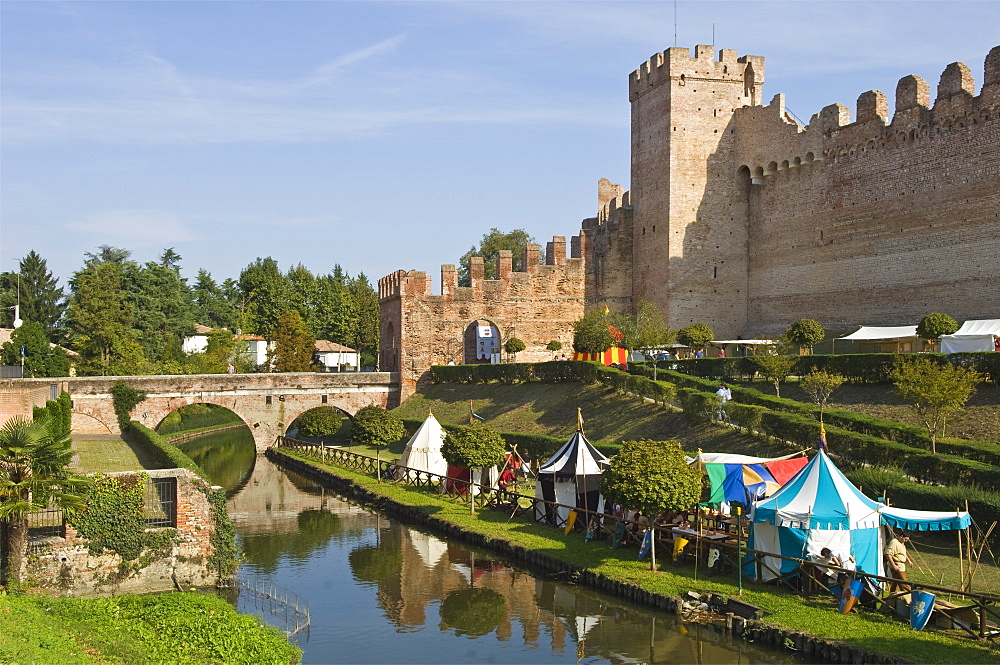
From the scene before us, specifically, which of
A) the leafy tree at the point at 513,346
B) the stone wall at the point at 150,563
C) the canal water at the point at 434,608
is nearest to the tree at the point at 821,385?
the canal water at the point at 434,608

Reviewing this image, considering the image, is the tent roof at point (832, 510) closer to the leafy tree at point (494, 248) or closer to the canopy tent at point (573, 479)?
the canopy tent at point (573, 479)

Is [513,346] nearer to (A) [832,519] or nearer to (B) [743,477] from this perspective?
(B) [743,477]

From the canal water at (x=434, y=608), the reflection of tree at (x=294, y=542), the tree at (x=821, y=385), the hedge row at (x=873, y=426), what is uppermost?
the tree at (x=821, y=385)

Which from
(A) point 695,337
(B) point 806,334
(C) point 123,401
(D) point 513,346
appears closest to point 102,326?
(C) point 123,401

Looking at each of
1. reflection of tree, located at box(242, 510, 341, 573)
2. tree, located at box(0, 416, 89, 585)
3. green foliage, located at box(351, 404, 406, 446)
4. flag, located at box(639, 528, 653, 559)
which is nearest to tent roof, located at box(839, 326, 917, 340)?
green foliage, located at box(351, 404, 406, 446)

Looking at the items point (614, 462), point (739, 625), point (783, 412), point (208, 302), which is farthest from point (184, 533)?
point (208, 302)

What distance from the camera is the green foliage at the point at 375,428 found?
1180 inches

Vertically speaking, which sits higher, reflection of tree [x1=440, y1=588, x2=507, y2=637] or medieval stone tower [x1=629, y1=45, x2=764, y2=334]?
medieval stone tower [x1=629, y1=45, x2=764, y2=334]

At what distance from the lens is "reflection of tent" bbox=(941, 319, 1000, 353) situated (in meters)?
24.8

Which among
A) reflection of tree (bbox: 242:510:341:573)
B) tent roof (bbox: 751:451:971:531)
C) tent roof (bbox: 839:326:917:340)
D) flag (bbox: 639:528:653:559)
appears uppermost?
tent roof (bbox: 839:326:917:340)

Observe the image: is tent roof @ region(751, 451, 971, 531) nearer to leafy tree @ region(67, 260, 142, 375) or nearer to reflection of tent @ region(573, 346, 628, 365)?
reflection of tent @ region(573, 346, 628, 365)

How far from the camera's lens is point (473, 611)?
15422 millimetres

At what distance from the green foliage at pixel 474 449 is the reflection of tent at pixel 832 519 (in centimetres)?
853

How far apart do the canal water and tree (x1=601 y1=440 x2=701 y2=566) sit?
154 cm
